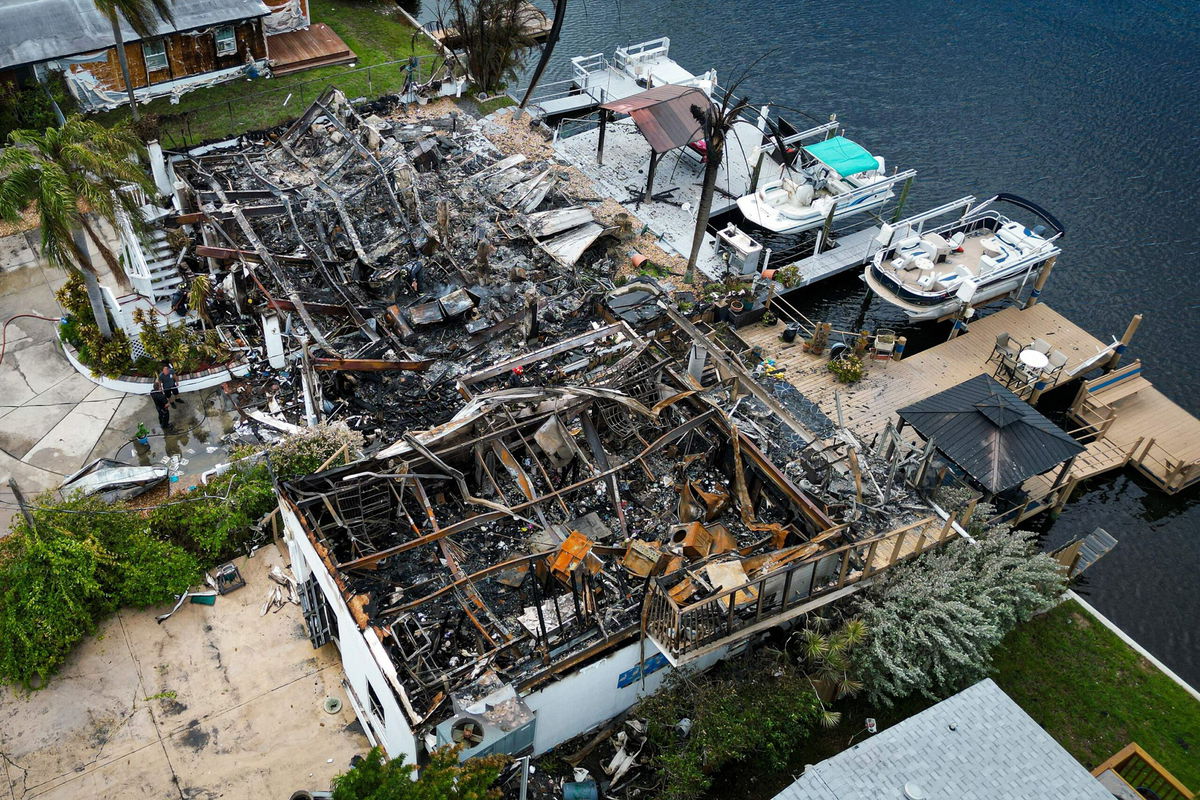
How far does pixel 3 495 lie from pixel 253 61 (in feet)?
70.6

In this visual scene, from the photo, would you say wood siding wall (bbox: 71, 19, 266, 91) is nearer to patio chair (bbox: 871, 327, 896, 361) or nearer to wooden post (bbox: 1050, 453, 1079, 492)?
patio chair (bbox: 871, 327, 896, 361)

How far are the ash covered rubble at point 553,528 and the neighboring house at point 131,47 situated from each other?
21311 millimetres

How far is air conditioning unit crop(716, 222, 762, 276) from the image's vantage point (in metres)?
29.6

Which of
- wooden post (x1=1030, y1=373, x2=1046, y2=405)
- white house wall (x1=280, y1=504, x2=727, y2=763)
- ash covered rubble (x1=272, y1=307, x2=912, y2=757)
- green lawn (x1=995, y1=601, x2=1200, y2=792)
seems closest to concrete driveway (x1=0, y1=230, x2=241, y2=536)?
white house wall (x1=280, y1=504, x2=727, y2=763)

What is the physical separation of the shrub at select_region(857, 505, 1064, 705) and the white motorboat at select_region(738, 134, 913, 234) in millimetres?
13742

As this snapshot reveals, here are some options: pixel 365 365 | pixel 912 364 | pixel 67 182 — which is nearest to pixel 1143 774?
pixel 912 364

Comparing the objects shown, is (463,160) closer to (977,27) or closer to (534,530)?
(534,530)

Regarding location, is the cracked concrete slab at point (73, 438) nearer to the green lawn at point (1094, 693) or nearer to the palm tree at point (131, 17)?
the palm tree at point (131, 17)

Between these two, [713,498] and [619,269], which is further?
[619,269]

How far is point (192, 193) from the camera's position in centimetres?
2877

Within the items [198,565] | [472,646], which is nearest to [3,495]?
[198,565]

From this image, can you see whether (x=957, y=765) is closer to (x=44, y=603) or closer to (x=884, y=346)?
(x=884, y=346)

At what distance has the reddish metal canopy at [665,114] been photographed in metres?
31.5

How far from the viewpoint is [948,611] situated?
19312 mm
